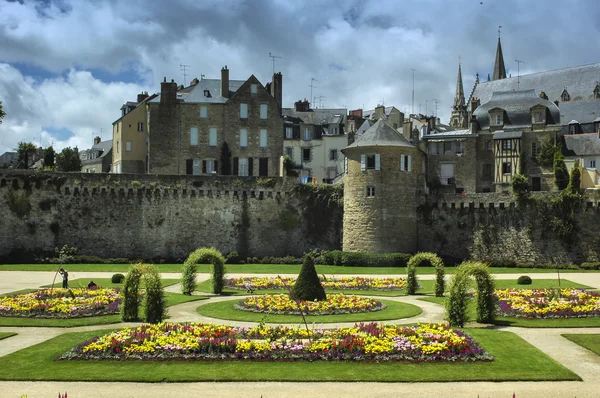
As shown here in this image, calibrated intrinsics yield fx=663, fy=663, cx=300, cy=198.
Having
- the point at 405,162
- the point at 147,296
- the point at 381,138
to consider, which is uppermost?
the point at 381,138

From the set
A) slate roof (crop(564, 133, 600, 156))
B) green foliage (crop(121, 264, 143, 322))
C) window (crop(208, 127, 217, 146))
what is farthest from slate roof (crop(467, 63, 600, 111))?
green foliage (crop(121, 264, 143, 322))

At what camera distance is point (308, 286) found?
1072 inches

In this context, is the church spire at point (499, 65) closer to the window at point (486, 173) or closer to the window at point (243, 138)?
the window at point (486, 173)

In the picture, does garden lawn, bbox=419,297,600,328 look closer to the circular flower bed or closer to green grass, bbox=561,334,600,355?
green grass, bbox=561,334,600,355

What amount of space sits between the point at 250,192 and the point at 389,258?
530 inches

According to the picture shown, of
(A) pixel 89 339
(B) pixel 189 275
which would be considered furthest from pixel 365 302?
(A) pixel 89 339

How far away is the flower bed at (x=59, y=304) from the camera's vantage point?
81.5ft

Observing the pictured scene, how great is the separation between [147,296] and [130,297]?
1.45m

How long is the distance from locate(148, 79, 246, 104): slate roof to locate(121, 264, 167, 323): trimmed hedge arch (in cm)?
4081

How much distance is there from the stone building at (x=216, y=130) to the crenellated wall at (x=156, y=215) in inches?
334

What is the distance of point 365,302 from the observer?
26.7 meters

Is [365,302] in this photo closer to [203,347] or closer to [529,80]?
[203,347]

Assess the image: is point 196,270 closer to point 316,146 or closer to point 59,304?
point 59,304

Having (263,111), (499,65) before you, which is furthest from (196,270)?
(499,65)
